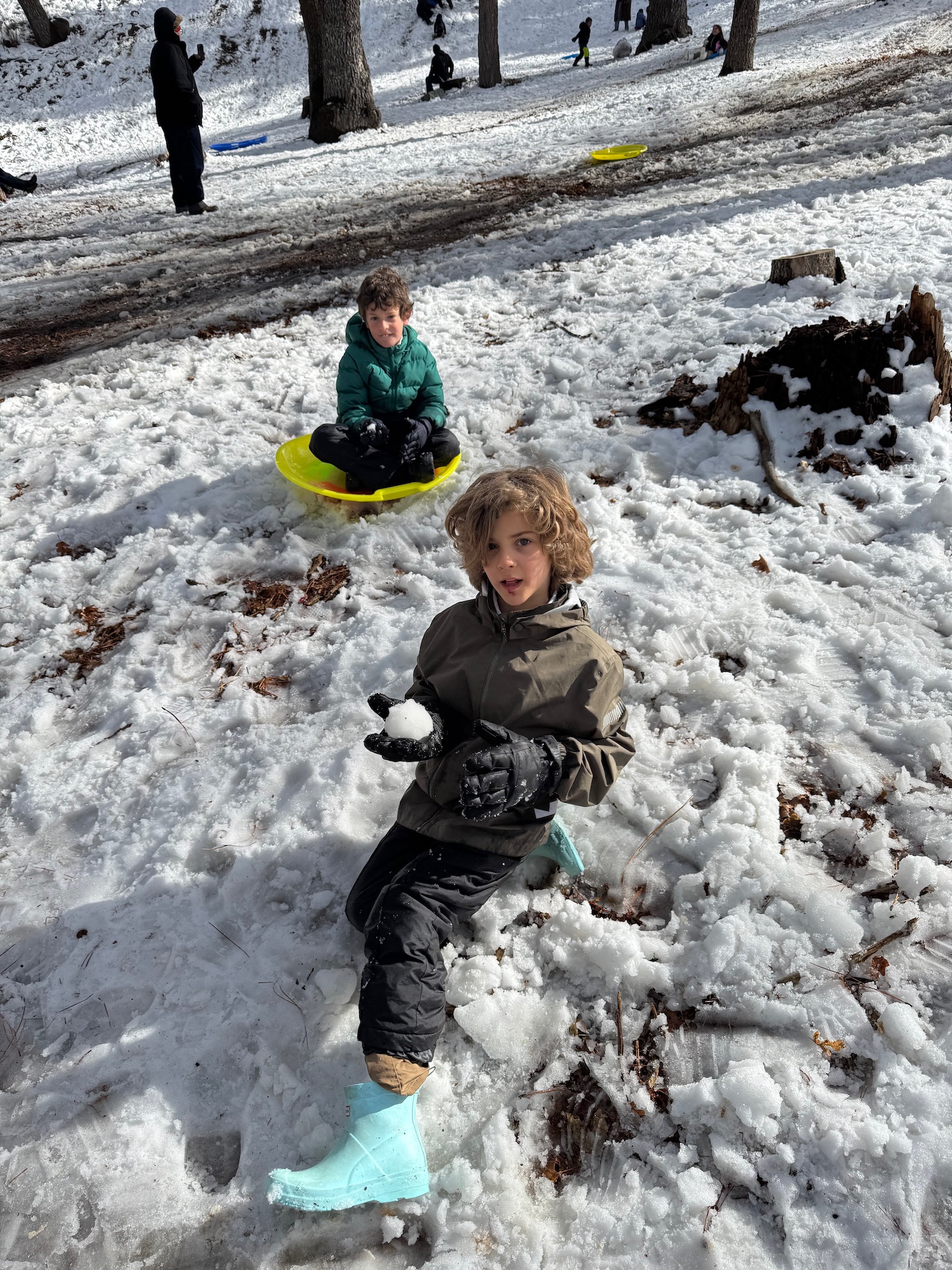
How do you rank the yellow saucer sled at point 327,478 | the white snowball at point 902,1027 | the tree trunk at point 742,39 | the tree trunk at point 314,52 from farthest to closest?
the tree trunk at point 314,52
the tree trunk at point 742,39
the yellow saucer sled at point 327,478
the white snowball at point 902,1027

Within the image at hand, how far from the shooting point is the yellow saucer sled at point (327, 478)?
144 inches

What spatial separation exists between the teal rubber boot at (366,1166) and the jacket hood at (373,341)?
3.23m

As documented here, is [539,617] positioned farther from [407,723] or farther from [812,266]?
[812,266]

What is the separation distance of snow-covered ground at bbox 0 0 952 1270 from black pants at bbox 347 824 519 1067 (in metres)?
0.17

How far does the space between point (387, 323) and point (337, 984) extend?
2905 millimetres

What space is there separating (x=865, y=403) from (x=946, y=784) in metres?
2.22

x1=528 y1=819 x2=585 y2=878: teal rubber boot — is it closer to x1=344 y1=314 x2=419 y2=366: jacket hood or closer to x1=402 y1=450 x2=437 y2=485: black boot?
x1=402 y1=450 x2=437 y2=485: black boot

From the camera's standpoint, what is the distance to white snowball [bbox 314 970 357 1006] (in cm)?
206

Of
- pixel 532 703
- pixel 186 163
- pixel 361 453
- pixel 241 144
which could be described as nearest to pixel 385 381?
pixel 361 453

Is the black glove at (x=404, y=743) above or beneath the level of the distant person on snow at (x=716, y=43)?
beneath

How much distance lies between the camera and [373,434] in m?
3.75

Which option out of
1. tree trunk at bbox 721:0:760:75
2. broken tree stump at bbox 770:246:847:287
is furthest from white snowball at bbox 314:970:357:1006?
tree trunk at bbox 721:0:760:75

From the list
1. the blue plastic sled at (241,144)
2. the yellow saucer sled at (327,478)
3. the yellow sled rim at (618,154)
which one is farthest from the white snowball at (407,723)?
the blue plastic sled at (241,144)

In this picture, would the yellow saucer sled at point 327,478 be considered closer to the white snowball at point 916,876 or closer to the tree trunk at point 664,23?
the white snowball at point 916,876
